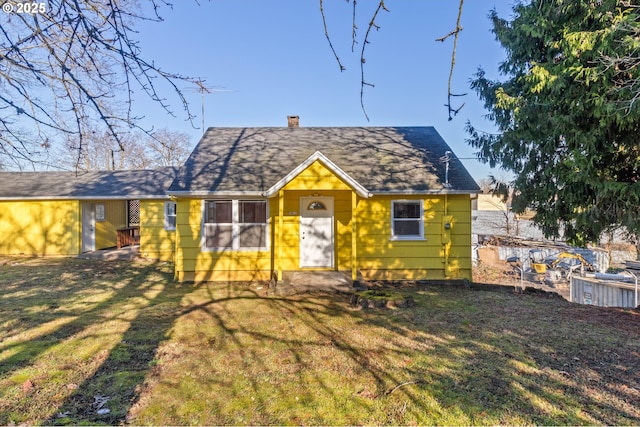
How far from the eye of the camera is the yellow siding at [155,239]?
48.6 feet

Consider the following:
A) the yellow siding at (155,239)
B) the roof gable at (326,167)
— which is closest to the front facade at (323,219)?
the roof gable at (326,167)

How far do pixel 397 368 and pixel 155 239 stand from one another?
44.5 feet

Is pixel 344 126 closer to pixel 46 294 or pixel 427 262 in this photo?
pixel 427 262

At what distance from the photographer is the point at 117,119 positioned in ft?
10.0

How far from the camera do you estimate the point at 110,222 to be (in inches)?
684

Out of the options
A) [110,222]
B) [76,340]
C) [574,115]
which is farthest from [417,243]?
[110,222]

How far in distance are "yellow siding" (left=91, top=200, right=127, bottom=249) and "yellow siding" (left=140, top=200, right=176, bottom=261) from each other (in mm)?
3262

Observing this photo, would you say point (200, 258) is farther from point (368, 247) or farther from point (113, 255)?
point (113, 255)

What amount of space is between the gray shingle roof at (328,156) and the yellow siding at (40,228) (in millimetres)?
8208

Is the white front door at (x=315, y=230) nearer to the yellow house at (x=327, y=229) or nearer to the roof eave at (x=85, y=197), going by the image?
the yellow house at (x=327, y=229)

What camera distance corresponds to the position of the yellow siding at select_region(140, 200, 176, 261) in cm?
1481

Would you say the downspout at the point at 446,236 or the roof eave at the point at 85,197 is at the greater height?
the roof eave at the point at 85,197

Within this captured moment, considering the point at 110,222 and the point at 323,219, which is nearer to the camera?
the point at 323,219

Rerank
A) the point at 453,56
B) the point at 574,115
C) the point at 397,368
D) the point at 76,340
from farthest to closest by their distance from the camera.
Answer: the point at 574,115 < the point at 76,340 < the point at 397,368 < the point at 453,56
